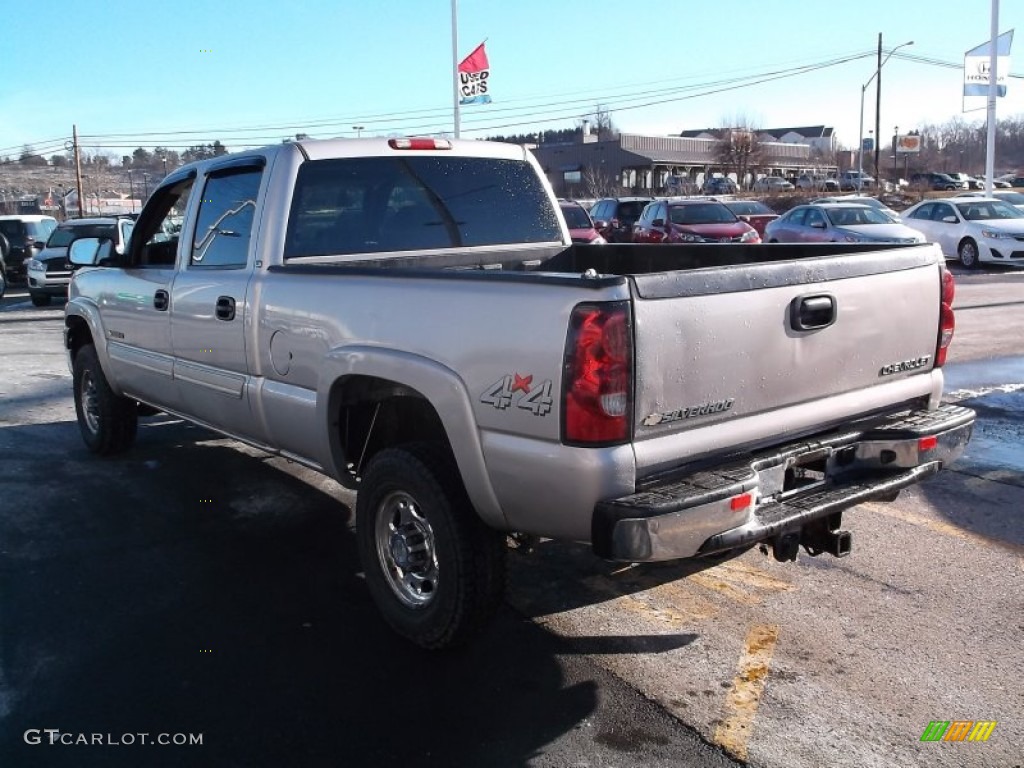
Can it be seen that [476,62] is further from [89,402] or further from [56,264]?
[89,402]

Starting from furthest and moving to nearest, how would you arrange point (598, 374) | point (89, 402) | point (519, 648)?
point (89, 402), point (519, 648), point (598, 374)

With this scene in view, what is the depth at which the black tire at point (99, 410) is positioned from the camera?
6.83m

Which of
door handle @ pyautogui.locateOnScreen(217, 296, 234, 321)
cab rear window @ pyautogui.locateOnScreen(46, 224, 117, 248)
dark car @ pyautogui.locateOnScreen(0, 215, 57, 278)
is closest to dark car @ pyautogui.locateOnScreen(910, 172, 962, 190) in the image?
dark car @ pyautogui.locateOnScreen(0, 215, 57, 278)

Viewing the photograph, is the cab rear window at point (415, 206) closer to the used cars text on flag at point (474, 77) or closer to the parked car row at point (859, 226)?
the parked car row at point (859, 226)

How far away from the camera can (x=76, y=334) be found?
23.8 ft

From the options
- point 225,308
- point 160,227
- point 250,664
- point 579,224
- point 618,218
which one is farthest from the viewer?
point 618,218

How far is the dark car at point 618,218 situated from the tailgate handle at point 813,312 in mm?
21402

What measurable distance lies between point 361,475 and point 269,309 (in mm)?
935

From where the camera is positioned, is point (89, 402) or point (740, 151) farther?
point (740, 151)

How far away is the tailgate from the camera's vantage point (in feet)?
10.5

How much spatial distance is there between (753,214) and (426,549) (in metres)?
24.7

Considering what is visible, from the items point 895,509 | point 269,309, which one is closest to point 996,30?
point 895,509

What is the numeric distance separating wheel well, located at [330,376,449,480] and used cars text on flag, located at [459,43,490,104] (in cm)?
2137

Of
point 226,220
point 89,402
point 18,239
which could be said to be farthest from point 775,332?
point 18,239
